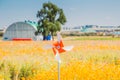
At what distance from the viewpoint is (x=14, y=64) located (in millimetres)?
11547

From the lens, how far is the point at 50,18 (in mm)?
61094

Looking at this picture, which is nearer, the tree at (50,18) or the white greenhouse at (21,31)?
the tree at (50,18)

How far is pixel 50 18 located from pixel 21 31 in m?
14.1

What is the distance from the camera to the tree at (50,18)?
→ 5913 centimetres

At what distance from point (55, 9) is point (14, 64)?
1915 inches

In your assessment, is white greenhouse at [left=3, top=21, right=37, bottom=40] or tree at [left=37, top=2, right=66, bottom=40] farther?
white greenhouse at [left=3, top=21, right=37, bottom=40]

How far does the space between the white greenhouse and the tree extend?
39.3 feet

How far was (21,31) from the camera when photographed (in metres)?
73.7

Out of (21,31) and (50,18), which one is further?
(21,31)

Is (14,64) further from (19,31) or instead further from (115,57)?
(19,31)

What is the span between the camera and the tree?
194 feet

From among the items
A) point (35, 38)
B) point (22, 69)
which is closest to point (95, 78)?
point (22, 69)

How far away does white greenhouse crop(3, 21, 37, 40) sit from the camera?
72.6m

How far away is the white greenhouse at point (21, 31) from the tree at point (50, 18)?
11975 mm
